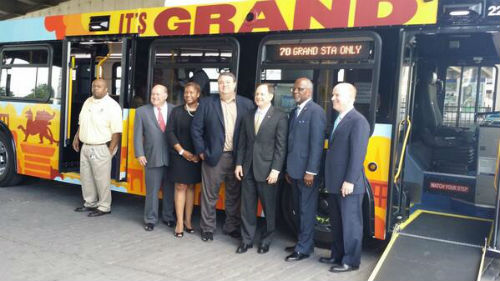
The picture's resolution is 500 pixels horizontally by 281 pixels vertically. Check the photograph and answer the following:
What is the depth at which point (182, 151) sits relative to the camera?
17.7ft

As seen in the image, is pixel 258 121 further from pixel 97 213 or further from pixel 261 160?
pixel 97 213

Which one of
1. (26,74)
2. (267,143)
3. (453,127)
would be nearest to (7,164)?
(26,74)

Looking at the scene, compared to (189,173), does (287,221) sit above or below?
below

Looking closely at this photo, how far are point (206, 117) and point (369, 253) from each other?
2.21 meters

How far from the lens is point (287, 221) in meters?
5.39

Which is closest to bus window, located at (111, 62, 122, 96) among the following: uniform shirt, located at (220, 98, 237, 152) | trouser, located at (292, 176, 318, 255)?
uniform shirt, located at (220, 98, 237, 152)

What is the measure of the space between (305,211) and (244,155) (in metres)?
0.83

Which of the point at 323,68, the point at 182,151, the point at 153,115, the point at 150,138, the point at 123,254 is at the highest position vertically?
the point at 323,68

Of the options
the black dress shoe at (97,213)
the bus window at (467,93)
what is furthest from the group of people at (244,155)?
the bus window at (467,93)

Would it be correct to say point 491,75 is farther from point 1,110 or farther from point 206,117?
point 1,110

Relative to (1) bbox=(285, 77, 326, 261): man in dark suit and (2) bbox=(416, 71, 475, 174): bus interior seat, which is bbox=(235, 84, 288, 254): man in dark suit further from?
(2) bbox=(416, 71, 475, 174): bus interior seat

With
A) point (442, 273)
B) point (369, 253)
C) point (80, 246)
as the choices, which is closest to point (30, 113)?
point (80, 246)

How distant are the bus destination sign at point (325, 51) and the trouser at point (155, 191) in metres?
1.92

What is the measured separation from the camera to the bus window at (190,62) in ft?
18.1
